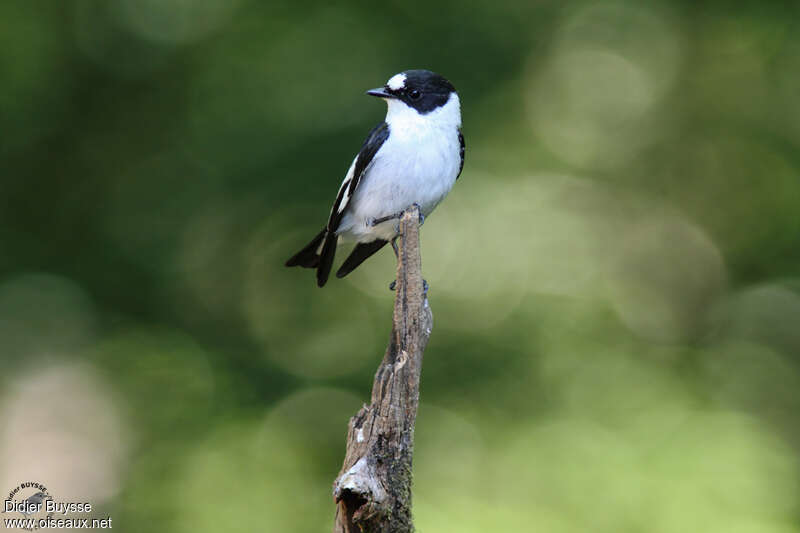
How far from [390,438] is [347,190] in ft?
6.03

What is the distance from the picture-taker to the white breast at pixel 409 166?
13.0 feet

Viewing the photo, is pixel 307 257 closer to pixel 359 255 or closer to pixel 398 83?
pixel 359 255

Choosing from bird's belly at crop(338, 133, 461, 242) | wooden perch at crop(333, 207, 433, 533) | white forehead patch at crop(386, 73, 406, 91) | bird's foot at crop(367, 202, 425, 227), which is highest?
white forehead patch at crop(386, 73, 406, 91)

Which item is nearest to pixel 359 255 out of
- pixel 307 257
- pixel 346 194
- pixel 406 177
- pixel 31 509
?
pixel 307 257

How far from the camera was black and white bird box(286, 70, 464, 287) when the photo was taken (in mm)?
3988

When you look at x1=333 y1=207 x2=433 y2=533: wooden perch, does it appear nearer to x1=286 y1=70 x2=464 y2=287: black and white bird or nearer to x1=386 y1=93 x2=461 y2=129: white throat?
x1=286 y1=70 x2=464 y2=287: black and white bird

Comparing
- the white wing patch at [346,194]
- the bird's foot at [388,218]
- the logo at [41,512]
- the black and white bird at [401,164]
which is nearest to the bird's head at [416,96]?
the black and white bird at [401,164]

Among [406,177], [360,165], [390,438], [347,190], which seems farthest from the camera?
[347,190]

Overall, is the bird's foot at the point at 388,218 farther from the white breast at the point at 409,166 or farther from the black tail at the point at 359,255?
the black tail at the point at 359,255

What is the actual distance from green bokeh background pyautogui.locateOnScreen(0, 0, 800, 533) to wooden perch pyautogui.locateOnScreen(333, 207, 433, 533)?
286cm

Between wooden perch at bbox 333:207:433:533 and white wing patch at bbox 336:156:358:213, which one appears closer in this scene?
wooden perch at bbox 333:207:433:533

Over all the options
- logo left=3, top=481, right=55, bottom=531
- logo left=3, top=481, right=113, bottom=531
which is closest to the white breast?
logo left=3, top=481, right=113, bottom=531

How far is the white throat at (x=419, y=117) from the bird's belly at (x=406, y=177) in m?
0.13

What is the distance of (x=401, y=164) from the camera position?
3.98 m
